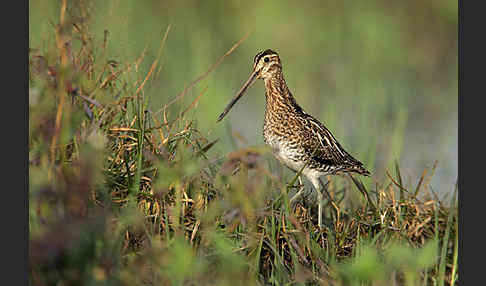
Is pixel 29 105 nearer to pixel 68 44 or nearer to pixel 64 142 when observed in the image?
pixel 64 142

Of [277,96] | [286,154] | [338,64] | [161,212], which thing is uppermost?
[338,64]

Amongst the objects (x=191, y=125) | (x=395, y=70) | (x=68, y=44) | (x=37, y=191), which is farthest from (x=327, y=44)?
(x=37, y=191)

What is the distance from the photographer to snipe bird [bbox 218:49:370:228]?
4148mm

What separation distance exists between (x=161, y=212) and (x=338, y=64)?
5.14m

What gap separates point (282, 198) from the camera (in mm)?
3594

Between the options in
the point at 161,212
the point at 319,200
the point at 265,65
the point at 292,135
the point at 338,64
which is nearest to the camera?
the point at 161,212

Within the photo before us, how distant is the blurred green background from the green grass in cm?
127

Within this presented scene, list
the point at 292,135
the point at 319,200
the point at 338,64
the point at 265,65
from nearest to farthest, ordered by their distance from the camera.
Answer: the point at 319,200
the point at 292,135
the point at 265,65
the point at 338,64

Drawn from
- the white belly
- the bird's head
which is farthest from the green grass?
the bird's head

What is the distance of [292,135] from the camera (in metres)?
4.16

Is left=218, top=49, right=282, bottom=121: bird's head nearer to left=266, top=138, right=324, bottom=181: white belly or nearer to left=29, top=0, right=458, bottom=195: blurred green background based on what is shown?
left=266, top=138, right=324, bottom=181: white belly

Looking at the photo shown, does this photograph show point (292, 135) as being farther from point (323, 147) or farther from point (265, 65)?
point (265, 65)

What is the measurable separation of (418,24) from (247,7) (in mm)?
2390

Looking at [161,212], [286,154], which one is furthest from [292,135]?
[161,212]
